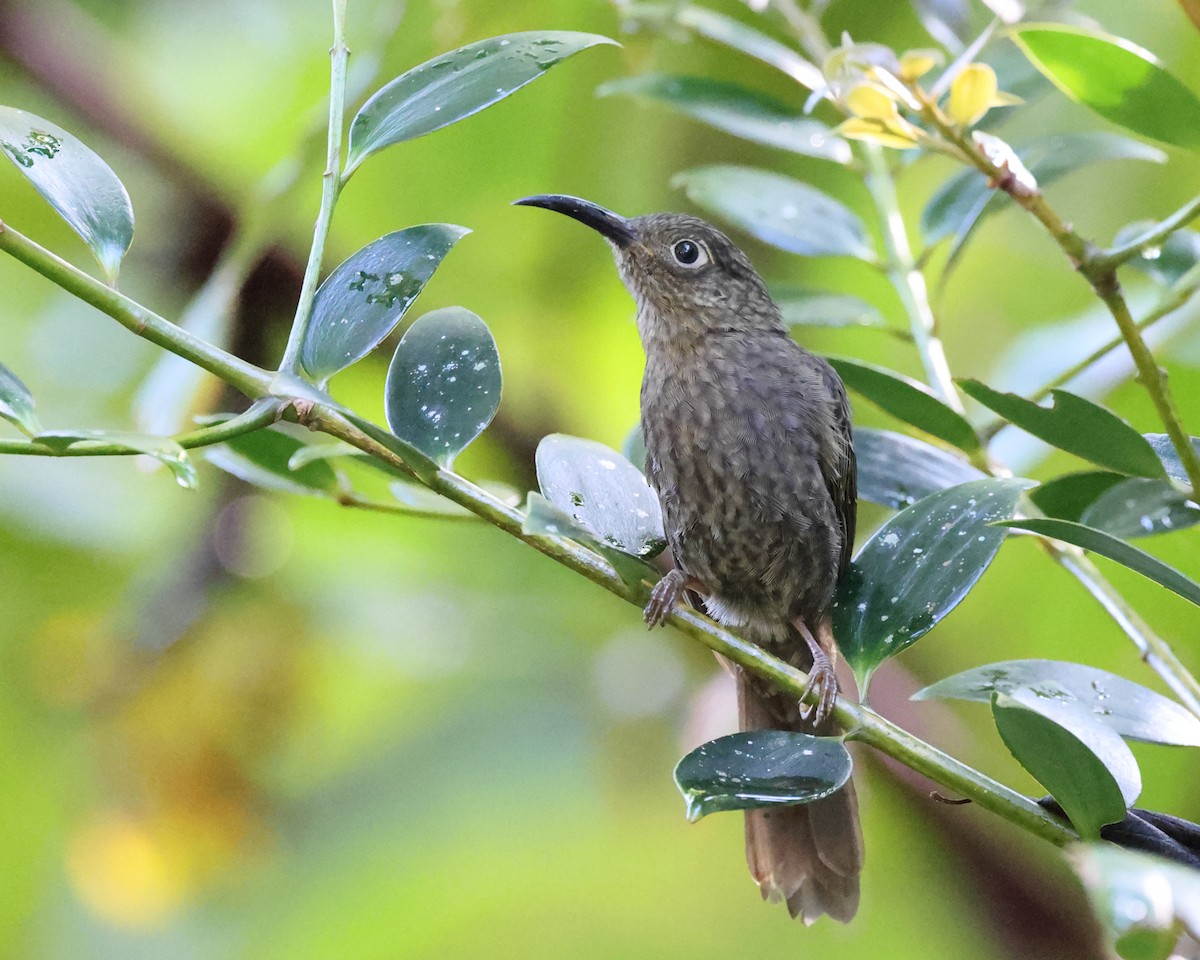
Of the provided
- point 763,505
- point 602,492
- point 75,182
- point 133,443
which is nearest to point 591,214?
point 763,505

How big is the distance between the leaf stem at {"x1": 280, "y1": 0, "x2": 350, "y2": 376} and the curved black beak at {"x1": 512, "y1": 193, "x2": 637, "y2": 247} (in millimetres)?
604

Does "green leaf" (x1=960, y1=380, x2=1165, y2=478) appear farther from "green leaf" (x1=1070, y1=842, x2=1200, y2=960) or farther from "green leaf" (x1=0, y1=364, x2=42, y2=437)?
"green leaf" (x1=0, y1=364, x2=42, y2=437)

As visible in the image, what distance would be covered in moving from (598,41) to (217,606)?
2156mm

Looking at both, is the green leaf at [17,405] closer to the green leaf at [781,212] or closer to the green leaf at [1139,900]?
the green leaf at [1139,900]

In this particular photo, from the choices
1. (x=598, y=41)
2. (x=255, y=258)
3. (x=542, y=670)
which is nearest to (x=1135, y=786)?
(x=598, y=41)

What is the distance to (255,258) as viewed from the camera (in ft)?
7.50

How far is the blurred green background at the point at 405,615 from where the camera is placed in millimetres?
2807

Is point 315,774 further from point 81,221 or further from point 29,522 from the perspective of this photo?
point 81,221

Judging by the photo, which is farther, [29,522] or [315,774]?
[315,774]

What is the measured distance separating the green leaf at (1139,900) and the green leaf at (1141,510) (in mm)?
676

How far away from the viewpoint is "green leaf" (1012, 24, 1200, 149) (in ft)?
3.93

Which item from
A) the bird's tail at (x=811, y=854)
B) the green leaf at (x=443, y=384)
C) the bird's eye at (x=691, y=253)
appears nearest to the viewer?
the green leaf at (x=443, y=384)

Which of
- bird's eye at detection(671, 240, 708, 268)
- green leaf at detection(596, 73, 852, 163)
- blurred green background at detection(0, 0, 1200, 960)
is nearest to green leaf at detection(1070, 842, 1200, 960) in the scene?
green leaf at detection(596, 73, 852, 163)

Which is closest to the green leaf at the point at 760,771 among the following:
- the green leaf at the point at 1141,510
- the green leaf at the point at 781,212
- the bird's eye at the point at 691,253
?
the green leaf at the point at 1141,510
